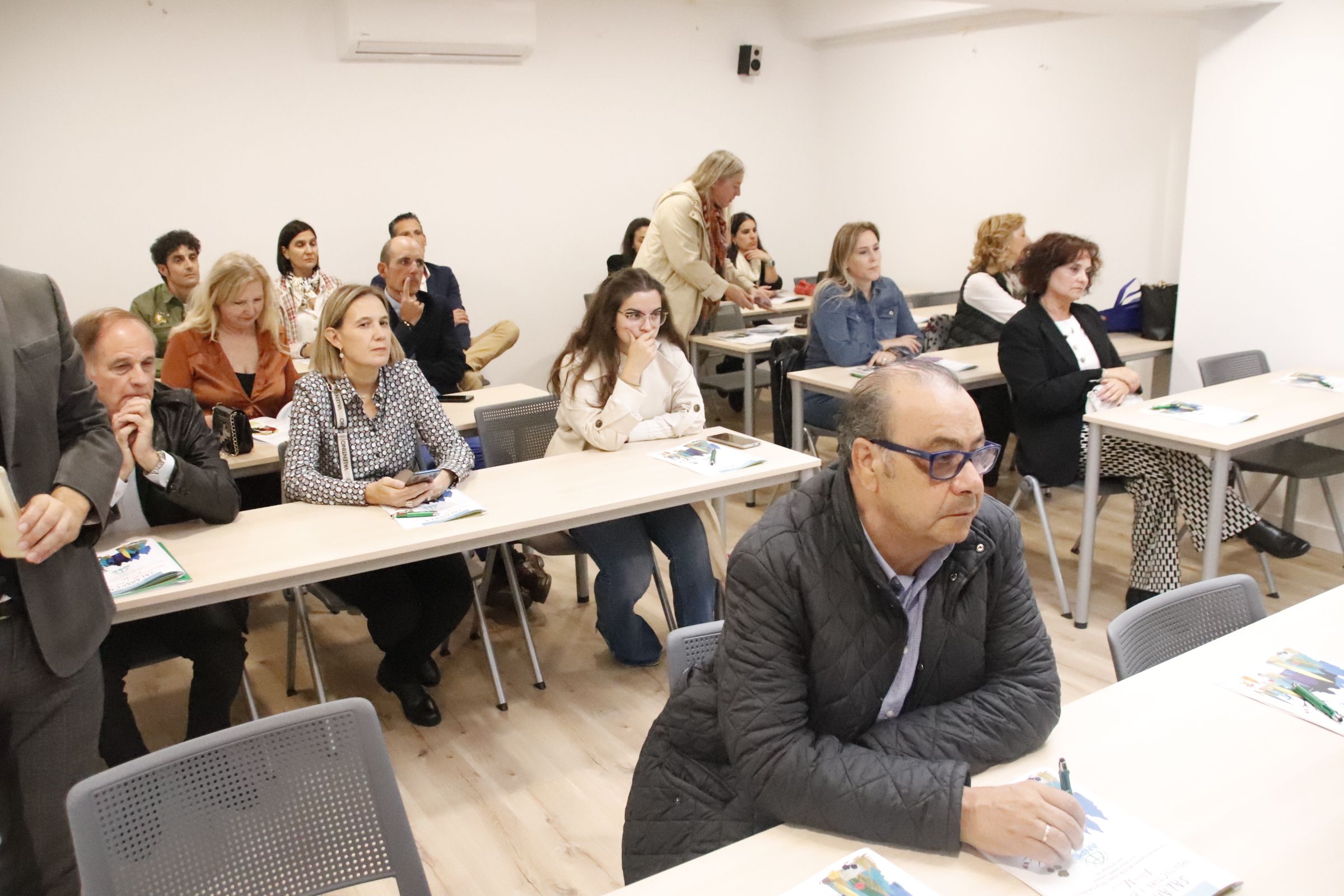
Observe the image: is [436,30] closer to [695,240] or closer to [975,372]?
[695,240]


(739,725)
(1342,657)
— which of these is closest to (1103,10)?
(1342,657)

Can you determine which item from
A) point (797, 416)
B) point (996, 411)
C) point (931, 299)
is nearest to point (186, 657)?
point (797, 416)

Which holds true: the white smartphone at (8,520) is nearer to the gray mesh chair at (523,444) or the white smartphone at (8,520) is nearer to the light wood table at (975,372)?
the gray mesh chair at (523,444)

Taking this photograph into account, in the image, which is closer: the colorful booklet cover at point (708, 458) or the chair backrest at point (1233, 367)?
the colorful booklet cover at point (708, 458)

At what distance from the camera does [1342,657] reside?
188 cm

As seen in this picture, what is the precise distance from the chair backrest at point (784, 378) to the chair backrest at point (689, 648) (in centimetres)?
314

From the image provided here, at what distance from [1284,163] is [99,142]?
5.84 m

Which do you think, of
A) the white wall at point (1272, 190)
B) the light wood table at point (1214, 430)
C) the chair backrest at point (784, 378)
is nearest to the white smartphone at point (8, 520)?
the light wood table at point (1214, 430)

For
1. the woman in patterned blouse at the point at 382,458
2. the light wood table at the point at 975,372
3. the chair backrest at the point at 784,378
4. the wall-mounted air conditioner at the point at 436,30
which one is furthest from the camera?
the wall-mounted air conditioner at the point at 436,30

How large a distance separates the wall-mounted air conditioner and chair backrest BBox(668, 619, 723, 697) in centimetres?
528

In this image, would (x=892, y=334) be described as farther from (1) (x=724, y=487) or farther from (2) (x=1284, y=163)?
(1) (x=724, y=487)

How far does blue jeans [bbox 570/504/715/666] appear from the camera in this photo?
3.37 m

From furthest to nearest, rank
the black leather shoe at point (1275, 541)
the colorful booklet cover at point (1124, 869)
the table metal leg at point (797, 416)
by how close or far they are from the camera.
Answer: the table metal leg at point (797, 416), the black leather shoe at point (1275, 541), the colorful booklet cover at point (1124, 869)

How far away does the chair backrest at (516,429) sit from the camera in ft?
12.0
